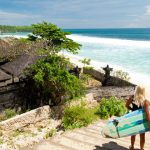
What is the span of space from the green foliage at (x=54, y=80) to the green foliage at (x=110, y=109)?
3.17 ft

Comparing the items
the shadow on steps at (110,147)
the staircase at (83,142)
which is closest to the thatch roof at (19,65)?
the staircase at (83,142)

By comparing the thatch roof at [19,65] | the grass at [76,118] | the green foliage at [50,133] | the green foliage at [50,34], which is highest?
the green foliage at [50,34]

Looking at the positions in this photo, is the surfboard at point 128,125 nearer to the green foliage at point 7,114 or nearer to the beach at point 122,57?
the green foliage at point 7,114

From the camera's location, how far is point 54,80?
10.2 meters

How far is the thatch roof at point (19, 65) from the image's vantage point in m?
11.3

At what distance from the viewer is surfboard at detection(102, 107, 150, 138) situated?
717cm

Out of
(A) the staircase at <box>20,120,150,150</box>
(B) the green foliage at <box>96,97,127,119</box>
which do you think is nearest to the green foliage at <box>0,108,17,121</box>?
(A) the staircase at <box>20,120,150,150</box>

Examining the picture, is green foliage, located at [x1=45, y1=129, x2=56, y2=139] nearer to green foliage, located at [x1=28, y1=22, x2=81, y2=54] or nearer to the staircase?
the staircase

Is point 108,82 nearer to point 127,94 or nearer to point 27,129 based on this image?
point 127,94

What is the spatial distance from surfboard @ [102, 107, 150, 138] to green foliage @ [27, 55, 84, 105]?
2.98 meters

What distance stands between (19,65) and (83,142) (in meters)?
4.93

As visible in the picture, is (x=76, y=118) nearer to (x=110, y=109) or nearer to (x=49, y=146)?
(x=110, y=109)

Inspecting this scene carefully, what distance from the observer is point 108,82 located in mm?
16312

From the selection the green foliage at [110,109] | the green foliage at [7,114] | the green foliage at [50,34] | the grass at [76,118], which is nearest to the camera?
the grass at [76,118]
